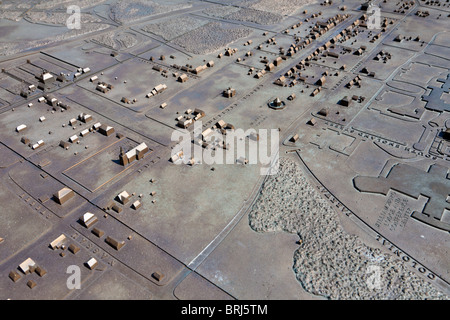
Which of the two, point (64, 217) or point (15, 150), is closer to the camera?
→ point (64, 217)

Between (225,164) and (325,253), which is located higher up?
(225,164)

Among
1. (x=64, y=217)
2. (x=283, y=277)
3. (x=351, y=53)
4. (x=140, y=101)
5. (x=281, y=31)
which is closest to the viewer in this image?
(x=283, y=277)


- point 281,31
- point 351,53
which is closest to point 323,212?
point 351,53

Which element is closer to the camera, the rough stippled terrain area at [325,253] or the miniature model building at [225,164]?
the rough stippled terrain area at [325,253]

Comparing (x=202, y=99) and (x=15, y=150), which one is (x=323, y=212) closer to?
(x=202, y=99)

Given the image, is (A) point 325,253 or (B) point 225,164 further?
(B) point 225,164

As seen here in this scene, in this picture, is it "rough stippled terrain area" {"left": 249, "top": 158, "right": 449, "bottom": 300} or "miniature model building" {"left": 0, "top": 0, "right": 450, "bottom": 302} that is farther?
"miniature model building" {"left": 0, "top": 0, "right": 450, "bottom": 302}

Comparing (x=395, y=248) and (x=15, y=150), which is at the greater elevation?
(x=15, y=150)
